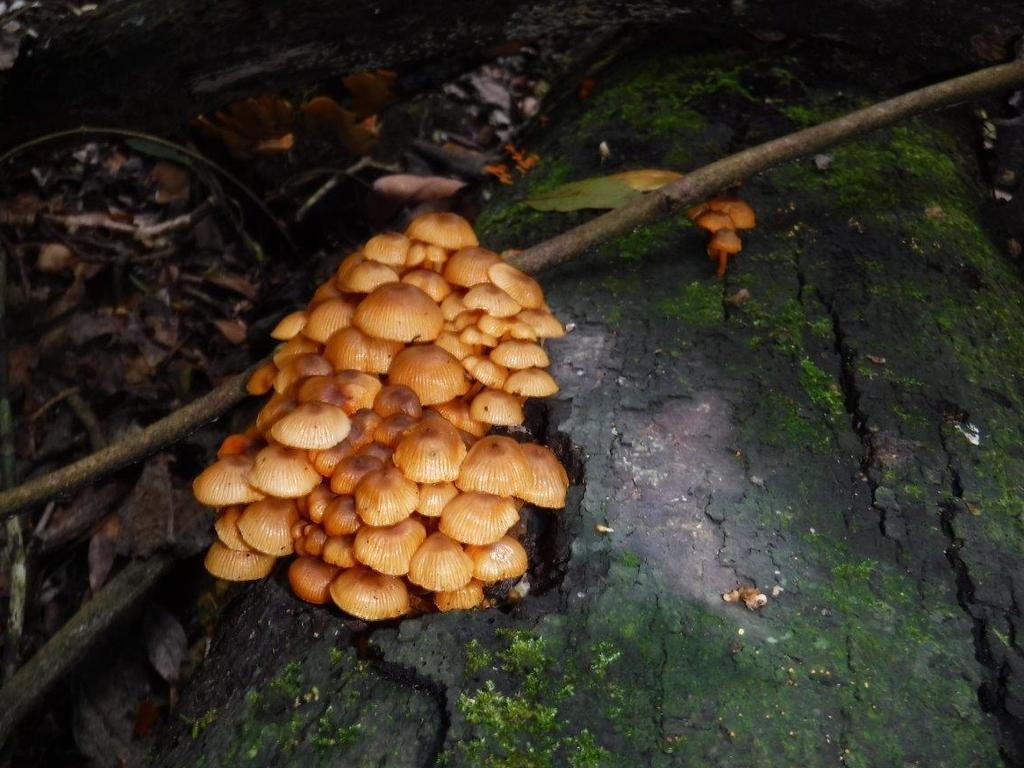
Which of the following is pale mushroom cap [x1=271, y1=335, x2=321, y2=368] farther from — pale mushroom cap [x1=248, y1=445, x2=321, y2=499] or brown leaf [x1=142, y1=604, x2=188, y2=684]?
brown leaf [x1=142, y1=604, x2=188, y2=684]

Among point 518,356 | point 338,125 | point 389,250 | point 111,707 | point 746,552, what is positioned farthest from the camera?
point 338,125

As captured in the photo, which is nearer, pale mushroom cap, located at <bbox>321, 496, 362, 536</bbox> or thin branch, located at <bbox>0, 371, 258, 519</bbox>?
pale mushroom cap, located at <bbox>321, 496, 362, 536</bbox>

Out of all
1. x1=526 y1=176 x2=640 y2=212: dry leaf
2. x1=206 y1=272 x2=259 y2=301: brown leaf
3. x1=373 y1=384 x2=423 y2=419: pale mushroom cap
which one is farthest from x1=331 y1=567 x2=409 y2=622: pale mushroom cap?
→ x1=206 y1=272 x2=259 y2=301: brown leaf

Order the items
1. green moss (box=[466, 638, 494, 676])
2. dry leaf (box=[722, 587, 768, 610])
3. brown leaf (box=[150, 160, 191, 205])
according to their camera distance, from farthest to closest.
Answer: brown leaf (box=[150, 160, 191, 205])
dry leaf (box=[722, 587, 768, 610])
green moss (box=[466, 638, 494, 676])

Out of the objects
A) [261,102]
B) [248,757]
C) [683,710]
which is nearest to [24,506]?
[248,757]

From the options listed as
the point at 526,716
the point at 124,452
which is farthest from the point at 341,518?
the point at 124,452

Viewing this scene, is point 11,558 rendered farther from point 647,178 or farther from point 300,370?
point 647,178

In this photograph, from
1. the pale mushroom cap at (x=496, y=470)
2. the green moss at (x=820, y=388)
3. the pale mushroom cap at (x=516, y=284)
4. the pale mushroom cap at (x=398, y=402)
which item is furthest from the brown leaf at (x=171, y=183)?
the green moss at (x=820, y=388)

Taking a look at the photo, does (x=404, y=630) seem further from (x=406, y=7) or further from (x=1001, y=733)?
(x=406, y=7)
